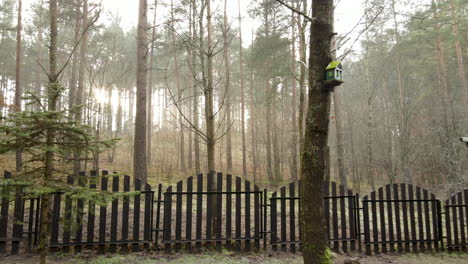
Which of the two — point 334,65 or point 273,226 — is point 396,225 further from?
point 334,65

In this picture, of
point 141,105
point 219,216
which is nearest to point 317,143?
point 219,216

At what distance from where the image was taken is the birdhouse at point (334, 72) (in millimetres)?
2946

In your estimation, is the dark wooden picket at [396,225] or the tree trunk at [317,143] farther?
the dark wooden picket at [396,225]

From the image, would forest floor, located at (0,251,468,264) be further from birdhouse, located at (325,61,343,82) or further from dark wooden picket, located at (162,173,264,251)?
birdhouse, located at (325,61,343,82)

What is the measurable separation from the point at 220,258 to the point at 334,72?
3.33 meters

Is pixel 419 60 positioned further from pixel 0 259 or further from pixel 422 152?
pixel 0 259

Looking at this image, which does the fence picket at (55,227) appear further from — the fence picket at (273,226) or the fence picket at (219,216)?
the fence picket at (273,226)

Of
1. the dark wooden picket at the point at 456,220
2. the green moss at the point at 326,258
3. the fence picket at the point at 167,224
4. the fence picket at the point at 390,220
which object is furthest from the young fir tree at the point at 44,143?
the dark wooden picket at the point at 456,220

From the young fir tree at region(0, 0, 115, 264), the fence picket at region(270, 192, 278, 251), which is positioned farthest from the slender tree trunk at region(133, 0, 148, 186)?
the young fir tree at region(0, 0, 115, 264)

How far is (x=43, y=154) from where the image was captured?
118 inches

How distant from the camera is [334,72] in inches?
116

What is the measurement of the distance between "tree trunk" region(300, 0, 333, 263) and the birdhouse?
7cm

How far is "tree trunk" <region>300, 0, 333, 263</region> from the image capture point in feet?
9.98

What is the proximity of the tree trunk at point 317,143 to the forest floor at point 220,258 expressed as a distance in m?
1.27
